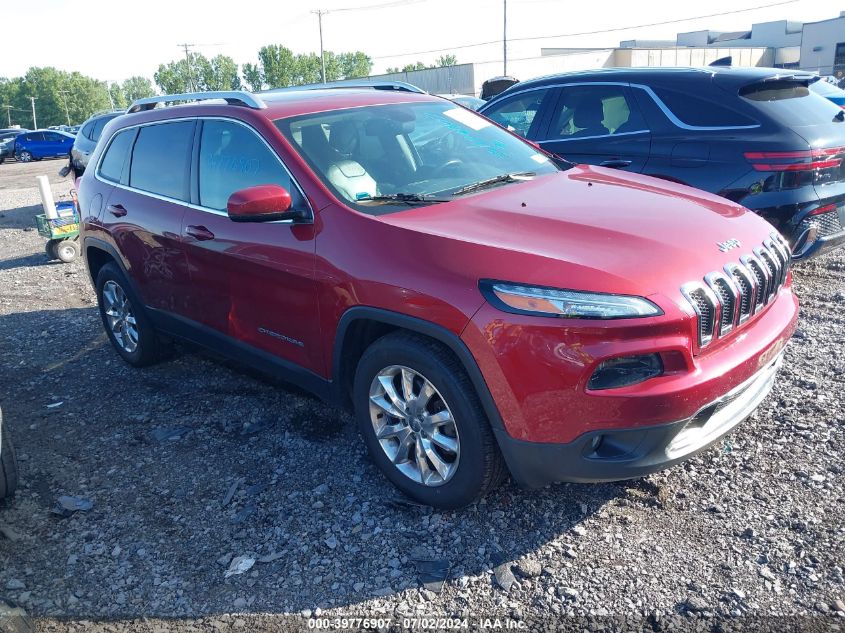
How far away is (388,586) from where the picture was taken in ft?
9.37

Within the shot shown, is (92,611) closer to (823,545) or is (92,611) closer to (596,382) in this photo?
(596,382)

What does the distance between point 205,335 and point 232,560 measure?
5.55 ft

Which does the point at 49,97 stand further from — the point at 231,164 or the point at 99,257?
the point at 231,164

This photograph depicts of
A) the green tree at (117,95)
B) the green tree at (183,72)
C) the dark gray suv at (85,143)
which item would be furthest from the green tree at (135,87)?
the dark gray suv at (85,143)

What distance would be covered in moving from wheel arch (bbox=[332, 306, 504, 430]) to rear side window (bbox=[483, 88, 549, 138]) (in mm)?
3851

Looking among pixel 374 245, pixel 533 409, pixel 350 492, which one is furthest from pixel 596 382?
pixel 350 492

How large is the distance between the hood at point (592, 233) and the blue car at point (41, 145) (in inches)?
1452

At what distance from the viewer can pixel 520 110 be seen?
6.84 metres

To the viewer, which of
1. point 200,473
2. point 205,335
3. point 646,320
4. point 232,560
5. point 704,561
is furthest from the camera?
point 205,335

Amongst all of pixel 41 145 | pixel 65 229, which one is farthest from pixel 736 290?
pixel 41 145

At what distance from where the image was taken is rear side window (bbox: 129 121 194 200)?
4.35 meters

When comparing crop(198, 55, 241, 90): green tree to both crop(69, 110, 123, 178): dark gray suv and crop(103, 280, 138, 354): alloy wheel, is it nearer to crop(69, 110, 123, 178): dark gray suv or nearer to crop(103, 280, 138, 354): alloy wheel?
crop(69, 110, 123, 178): dark gray suv

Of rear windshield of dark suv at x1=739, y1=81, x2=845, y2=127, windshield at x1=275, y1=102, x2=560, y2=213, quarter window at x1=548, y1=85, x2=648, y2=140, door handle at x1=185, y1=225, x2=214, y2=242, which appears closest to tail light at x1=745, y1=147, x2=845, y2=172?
rear windshield of dark suv at x1=739, y1=81, x2=845, y2=127

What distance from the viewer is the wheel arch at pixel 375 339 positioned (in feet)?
9.21
